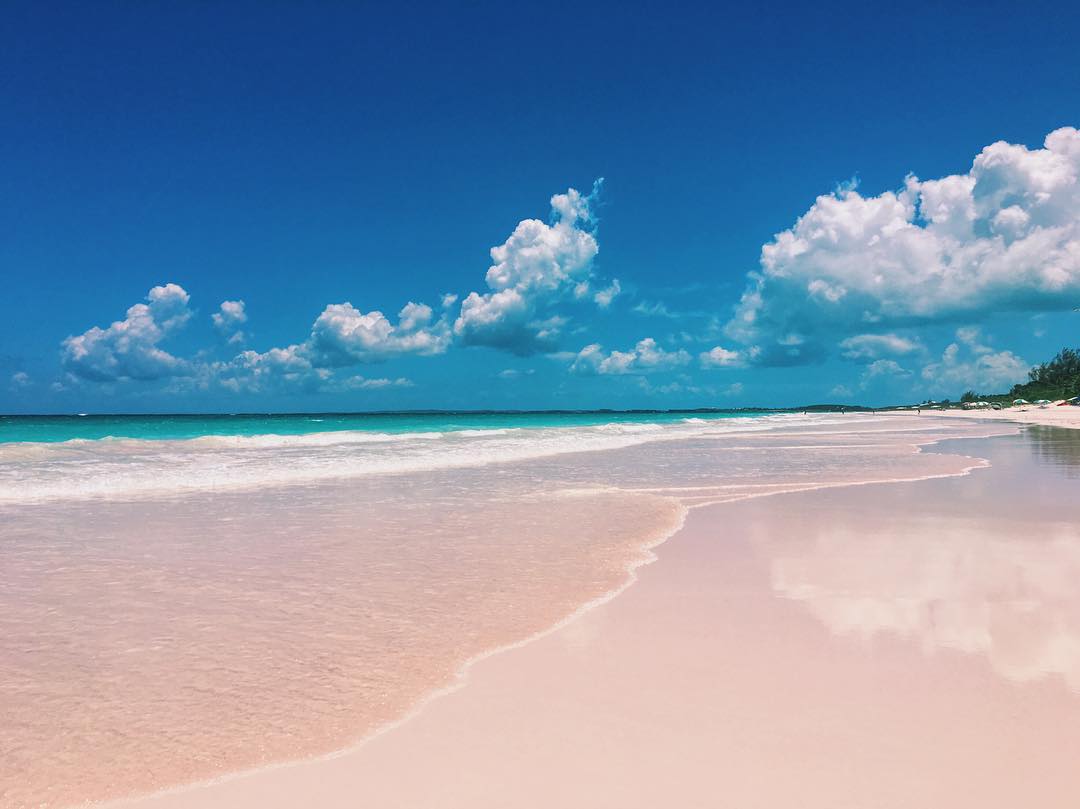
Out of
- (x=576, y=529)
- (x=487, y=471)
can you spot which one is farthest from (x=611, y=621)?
(x=487, y=471)

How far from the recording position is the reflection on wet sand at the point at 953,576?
5.40 m

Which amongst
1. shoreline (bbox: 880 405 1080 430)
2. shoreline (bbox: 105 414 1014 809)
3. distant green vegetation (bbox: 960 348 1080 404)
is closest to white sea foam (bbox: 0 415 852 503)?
shoreline (bbox: 105 414 1014 809)

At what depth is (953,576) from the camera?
290 inches

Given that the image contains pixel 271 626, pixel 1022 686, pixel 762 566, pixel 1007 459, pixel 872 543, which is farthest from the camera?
pixel 1007 459

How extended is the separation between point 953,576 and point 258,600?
7.02 meters

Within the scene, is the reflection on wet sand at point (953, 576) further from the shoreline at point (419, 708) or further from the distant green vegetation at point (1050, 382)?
the distant green vegetation at point (1050, 382)

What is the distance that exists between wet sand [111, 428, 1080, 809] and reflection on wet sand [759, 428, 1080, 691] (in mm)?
→ 35

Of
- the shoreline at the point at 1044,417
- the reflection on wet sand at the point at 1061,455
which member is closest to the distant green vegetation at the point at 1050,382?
the shoreline at the point at 1044,417

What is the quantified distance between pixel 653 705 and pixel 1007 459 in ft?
76.6

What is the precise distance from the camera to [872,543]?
30.2ft

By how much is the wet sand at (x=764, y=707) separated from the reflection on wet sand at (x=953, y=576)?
4cm

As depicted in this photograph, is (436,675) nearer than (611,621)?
Yes

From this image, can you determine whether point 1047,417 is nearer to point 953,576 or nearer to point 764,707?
point 953,576

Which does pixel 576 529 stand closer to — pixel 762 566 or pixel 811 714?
pixel 762 566
